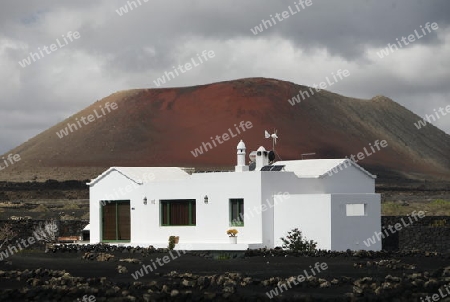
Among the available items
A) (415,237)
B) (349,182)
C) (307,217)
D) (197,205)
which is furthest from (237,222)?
(415,237)

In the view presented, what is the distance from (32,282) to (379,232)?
15366 millimetres

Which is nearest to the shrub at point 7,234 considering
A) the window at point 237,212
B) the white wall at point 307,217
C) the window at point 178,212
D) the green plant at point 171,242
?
the window at point 178,212

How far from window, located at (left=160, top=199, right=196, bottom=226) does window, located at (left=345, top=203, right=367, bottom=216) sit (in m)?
5.71

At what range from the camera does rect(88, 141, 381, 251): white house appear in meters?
31.5

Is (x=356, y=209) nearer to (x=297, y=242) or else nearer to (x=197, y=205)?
(x=297, y=242)

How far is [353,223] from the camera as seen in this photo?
3184cm

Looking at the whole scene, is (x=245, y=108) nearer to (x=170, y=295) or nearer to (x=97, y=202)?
(x=97, y=202)

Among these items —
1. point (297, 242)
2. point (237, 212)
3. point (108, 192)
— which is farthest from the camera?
point (108, 192)

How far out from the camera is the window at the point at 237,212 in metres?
32.5

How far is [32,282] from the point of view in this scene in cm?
2153

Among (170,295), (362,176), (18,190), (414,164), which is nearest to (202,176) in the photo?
(362,176)

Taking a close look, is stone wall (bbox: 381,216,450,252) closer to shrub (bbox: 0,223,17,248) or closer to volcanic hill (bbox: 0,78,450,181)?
shrub (bbox: 0,223,17,248)

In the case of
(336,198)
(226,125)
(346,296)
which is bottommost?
(346,296)

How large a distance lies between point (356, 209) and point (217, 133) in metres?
79.9
